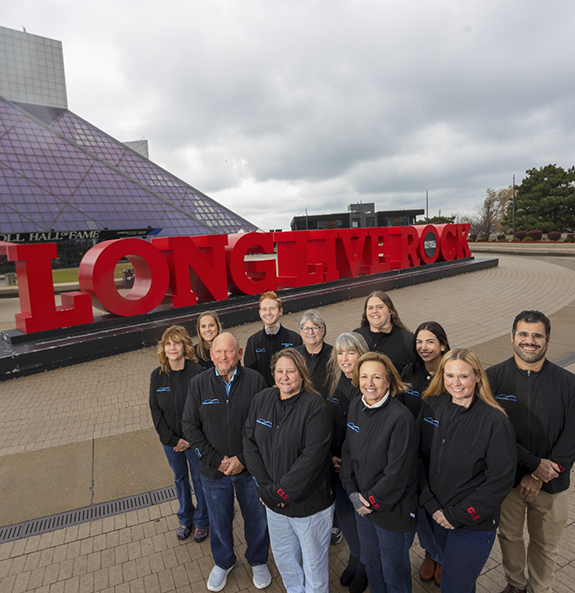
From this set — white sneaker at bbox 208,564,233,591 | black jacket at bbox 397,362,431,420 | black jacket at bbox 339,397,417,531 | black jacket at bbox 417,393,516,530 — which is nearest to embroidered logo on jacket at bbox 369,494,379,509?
black jacket at bbox 339,397,417,531

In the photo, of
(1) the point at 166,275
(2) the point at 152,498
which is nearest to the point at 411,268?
(1) the point at 166,275

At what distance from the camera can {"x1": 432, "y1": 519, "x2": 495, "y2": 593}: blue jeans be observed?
2.54 metres

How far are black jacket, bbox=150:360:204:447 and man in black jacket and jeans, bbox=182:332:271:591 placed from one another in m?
0.42

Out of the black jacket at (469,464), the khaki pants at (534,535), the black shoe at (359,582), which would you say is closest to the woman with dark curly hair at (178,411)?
the black shoe at (359,582)

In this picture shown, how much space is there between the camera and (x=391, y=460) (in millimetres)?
2578

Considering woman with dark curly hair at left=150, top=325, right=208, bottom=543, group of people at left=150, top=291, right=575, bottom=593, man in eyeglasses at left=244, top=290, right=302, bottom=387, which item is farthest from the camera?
man in eyeglasses at left=244, top=290, right=302, bottom=387

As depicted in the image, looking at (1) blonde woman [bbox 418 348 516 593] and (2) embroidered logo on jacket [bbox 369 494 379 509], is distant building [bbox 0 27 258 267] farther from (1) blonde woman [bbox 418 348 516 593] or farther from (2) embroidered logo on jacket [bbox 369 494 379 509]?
(1) blonde woman [bbox 418 348 516 593]

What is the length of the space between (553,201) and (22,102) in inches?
2524

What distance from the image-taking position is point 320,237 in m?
15.1

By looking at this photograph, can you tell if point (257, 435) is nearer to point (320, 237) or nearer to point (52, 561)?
point (52, 561)

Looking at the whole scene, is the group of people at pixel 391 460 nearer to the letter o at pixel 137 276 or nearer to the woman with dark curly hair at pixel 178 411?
the woman with dark curly hair at pixel 178 411

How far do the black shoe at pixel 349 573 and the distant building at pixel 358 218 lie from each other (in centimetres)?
5910

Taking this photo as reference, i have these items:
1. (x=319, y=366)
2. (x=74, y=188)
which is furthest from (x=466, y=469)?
(x=74, y=188)

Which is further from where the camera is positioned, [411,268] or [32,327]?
[411,268]
